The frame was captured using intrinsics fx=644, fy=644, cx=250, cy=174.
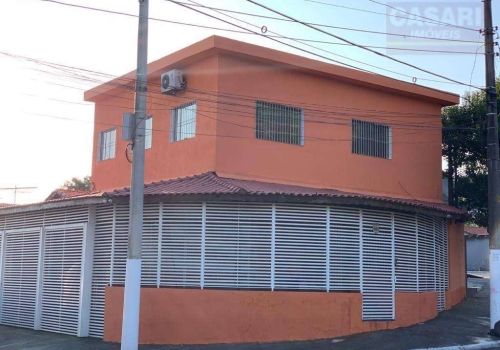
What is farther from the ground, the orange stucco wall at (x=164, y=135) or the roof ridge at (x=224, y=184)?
the orange stucco wall at (x=164, y=135)

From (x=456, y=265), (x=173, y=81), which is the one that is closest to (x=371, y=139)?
(x=456, y=265)

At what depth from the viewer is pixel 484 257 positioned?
140 feet

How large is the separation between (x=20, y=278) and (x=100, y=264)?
3696 millimetres

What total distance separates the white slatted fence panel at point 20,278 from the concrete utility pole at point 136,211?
6.05 metres

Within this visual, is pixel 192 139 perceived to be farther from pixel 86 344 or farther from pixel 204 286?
pixel 86 344

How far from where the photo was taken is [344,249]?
14.4 m

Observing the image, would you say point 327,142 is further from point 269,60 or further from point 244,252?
point 244,252

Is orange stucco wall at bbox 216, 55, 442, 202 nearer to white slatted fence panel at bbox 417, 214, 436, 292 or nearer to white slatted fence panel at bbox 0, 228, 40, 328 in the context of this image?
white slatted fence panel at bbox 417, 214, 436, 292

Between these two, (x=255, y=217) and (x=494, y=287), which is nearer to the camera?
(x=255, y=217)

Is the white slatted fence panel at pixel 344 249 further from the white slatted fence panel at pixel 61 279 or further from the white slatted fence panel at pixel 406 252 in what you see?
the white slatted fence panel at pixel 61 279

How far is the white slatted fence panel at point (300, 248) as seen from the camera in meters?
13.8

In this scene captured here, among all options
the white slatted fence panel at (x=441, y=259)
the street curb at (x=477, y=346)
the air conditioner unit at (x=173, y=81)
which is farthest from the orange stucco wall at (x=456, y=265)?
the air conditioner unit at (x=173, y=81)

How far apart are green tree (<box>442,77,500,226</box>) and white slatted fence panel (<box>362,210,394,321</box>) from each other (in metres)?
7.71

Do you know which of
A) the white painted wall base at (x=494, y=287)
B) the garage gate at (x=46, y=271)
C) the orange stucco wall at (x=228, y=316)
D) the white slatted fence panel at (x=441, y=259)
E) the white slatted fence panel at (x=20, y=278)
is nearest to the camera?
the orange stucco wall at (x=228, y=316)
